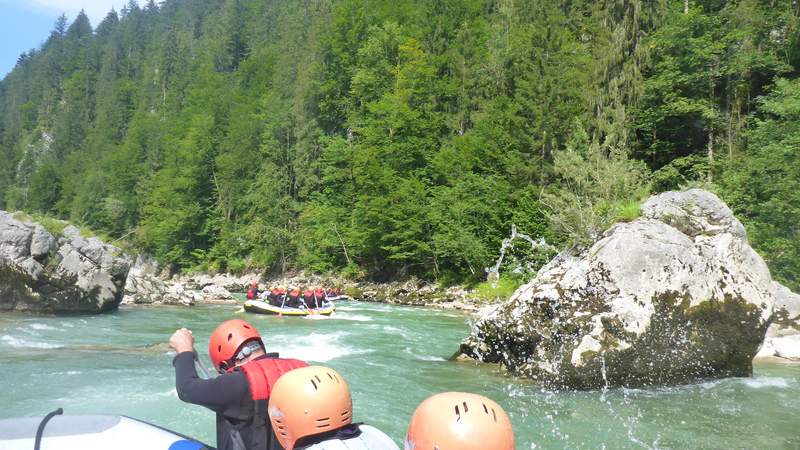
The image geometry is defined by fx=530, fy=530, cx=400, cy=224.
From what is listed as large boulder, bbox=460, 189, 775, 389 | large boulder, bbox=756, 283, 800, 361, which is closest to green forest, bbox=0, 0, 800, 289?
large boulder, bbox=460, 189, 775, 389

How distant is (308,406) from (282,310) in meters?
15.7

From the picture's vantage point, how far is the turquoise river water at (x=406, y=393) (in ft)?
19.2

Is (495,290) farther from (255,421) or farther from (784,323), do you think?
(255,421)

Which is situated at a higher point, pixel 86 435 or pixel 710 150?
pixel 710 150

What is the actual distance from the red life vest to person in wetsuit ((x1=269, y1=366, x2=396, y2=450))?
0.55m

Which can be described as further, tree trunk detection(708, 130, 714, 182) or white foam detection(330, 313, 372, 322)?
tree trunk detection(708, 130, 714, 182)

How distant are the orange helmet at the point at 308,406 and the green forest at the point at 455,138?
7.78 m

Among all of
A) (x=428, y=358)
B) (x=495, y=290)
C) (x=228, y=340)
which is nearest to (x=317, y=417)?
Answer: (x=228, y=340)

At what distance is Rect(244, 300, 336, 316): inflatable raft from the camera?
16.9 meters

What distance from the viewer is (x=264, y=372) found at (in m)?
2.68

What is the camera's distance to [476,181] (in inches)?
1009

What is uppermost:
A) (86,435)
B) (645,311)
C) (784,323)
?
(645,311)

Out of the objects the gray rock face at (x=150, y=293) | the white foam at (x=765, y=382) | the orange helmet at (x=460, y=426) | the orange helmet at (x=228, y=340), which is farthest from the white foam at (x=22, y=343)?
the white foam at (x=765, y=382)

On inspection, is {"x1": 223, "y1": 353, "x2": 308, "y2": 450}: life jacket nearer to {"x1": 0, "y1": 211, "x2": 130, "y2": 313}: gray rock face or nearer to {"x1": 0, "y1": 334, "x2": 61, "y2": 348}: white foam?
{"x1": 0, "y1": 334, "x2": 61, "y2": 348}: white foam
